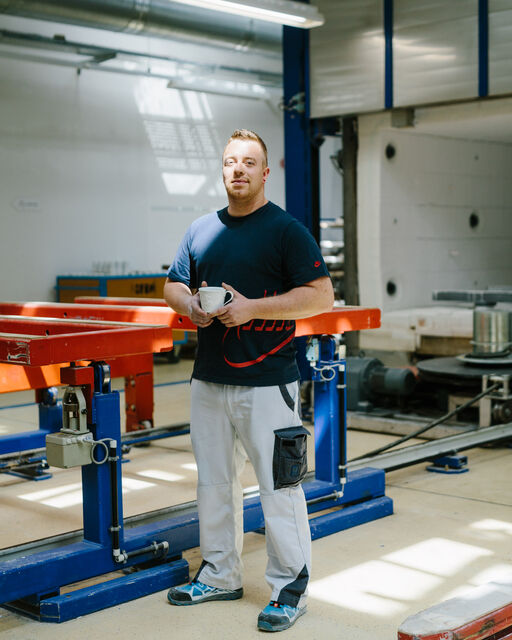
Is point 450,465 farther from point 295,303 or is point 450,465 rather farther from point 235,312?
point 235,312

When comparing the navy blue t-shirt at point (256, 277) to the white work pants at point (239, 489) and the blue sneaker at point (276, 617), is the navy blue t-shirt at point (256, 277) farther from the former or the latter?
the blue sneaker at point (276, 617)

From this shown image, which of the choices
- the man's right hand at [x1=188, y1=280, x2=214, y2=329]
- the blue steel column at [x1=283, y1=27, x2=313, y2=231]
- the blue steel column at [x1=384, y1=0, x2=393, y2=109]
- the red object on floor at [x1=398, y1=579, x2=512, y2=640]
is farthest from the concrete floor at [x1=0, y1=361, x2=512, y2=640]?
the blue steel column at [x1=384, y1=0, x2=393, y2=109]

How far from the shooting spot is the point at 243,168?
121 inches

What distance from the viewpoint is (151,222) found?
1162 cm

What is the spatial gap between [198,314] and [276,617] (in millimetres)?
1079

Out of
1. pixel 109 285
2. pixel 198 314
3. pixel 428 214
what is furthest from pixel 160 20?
pixel 198 314

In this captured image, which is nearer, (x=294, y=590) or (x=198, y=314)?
(x=198, y=314)

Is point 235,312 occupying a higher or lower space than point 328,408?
higher

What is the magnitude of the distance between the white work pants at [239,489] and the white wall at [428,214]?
15.1 feet

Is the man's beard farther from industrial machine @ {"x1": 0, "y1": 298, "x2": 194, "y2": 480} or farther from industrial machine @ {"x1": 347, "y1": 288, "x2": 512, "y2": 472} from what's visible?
industrial machine @ {"x1": 347, "y1": 288, "x2": 512, "y2": 472}

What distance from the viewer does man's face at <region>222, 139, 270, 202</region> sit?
3068 mm

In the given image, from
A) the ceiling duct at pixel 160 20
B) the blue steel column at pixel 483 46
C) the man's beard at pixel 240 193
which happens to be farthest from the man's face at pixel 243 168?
the ceiling duct at pixel 160 20

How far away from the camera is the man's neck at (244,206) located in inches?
123

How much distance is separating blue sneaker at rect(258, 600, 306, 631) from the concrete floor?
0.12 feet
